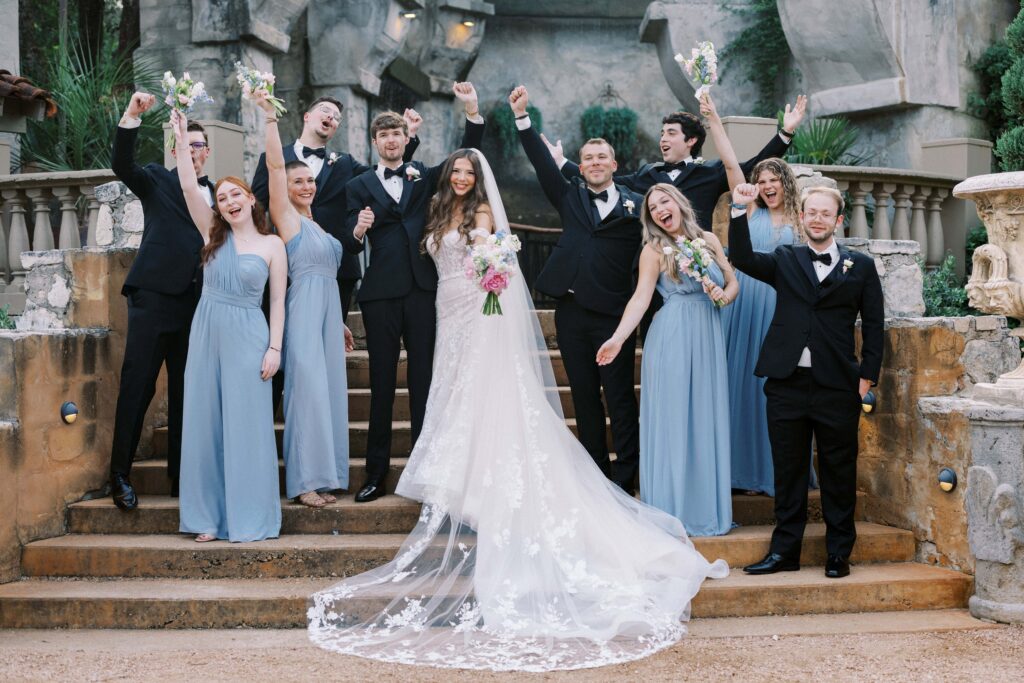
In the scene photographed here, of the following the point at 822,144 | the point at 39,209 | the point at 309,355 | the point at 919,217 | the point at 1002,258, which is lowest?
the point at 309,355

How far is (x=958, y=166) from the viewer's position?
9.52 m

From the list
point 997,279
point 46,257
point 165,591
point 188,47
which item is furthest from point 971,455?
point 188,47

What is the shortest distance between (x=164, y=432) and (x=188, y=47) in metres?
6.57

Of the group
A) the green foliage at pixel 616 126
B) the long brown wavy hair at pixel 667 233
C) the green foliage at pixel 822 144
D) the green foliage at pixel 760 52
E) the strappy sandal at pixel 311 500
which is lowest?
the strappy sandal at pixel 311 500

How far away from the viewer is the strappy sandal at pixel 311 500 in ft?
18.1

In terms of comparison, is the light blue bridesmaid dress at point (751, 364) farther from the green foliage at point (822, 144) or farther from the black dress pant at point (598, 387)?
the green foliage at point (822, 144)

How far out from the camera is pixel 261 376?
5445mm

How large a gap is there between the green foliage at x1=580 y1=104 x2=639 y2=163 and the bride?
10006mm

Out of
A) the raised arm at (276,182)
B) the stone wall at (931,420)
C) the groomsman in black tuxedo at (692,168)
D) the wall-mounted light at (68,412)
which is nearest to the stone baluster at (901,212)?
the groomsman in black tuxedo at (692,168)

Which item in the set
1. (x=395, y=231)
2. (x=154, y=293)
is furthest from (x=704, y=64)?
(x=154, y=293)

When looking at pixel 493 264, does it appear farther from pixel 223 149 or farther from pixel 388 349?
pixel 223 149

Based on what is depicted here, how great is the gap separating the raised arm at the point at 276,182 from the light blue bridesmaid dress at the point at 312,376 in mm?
66

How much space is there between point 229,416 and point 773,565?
2737mm

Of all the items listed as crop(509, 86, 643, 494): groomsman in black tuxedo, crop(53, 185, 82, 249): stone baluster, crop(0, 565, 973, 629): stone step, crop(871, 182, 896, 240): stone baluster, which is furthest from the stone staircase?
crop(871, 182, 896, 240): stone baluster
